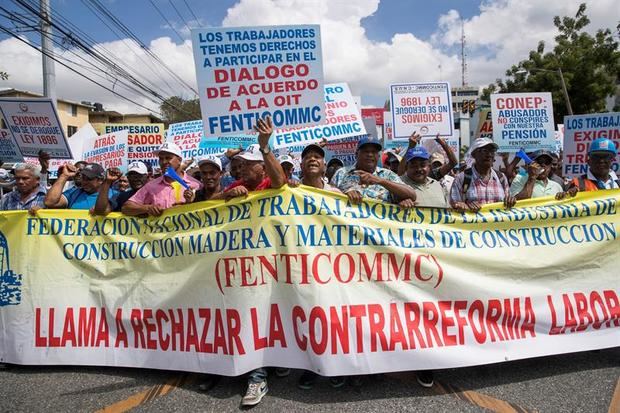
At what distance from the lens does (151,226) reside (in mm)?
3615

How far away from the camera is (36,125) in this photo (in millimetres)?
5711

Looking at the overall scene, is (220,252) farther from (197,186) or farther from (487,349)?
(487,349)

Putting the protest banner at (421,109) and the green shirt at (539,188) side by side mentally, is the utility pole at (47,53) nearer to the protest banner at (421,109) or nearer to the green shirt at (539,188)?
the protest banner at (421,109)

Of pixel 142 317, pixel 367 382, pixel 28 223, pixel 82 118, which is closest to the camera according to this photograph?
pixel 367 382

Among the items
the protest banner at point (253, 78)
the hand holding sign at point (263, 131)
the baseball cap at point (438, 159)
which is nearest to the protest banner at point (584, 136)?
the baseball cap at point (438, 159)

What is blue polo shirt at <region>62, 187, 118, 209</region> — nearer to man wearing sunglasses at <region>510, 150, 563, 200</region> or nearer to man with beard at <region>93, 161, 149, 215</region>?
man with beard at <region>93, 161, 149, 215</region>

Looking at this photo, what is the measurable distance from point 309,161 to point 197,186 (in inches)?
60.6

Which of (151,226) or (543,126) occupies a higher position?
(543,126)

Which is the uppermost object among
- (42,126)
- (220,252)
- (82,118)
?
(82,118)

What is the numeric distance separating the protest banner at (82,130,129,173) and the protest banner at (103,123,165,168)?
2.16 ft

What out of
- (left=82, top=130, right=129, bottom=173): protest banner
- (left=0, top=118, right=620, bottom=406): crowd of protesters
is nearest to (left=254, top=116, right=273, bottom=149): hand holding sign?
(left=0, top=118, right=620, bottom=406): crowd of protesters

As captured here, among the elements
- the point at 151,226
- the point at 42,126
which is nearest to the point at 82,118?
the point at 42,126

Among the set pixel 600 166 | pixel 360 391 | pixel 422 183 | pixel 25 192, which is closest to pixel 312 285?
pixel 360 391

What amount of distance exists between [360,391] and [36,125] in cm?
532
